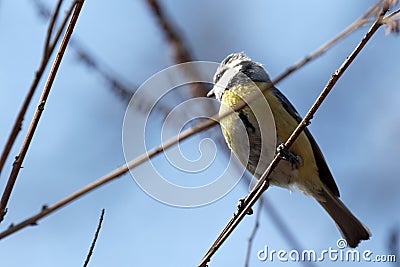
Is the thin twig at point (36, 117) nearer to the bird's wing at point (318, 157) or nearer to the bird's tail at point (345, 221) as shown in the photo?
the bird's wing at point (318, 157)

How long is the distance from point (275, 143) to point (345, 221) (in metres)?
0.79

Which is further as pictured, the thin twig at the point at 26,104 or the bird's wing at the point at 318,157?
the bird's wing at the point at 318,157

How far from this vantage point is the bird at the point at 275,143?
3026 millimetres

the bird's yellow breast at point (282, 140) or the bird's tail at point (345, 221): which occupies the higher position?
the bird's yellow breast at point (282, 140)

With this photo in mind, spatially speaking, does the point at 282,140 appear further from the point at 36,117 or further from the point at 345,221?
the point at 36,117

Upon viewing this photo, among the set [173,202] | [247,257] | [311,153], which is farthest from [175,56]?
[311,153]

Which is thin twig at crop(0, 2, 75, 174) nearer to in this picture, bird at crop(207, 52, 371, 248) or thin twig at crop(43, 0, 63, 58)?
thin twig at crop(43, 0, 63, 58)

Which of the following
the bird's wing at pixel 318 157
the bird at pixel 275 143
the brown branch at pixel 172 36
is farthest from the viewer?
the bird's wing at pixel 318 157

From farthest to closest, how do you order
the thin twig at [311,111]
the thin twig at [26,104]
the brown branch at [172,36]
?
the brown branch at [172,36]
the thin twig at [311,111]
the thin twig at [26,104]

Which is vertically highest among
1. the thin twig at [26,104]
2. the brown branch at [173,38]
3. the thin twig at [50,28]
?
the brown branch at [173,38]

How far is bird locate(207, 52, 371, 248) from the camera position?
3.03 metres

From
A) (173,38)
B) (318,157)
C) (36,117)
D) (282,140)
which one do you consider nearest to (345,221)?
(318,157)

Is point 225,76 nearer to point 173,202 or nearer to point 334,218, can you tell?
point 334,218

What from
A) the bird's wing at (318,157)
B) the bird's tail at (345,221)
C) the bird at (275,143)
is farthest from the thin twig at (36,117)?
the bird's tail at (345,221)
